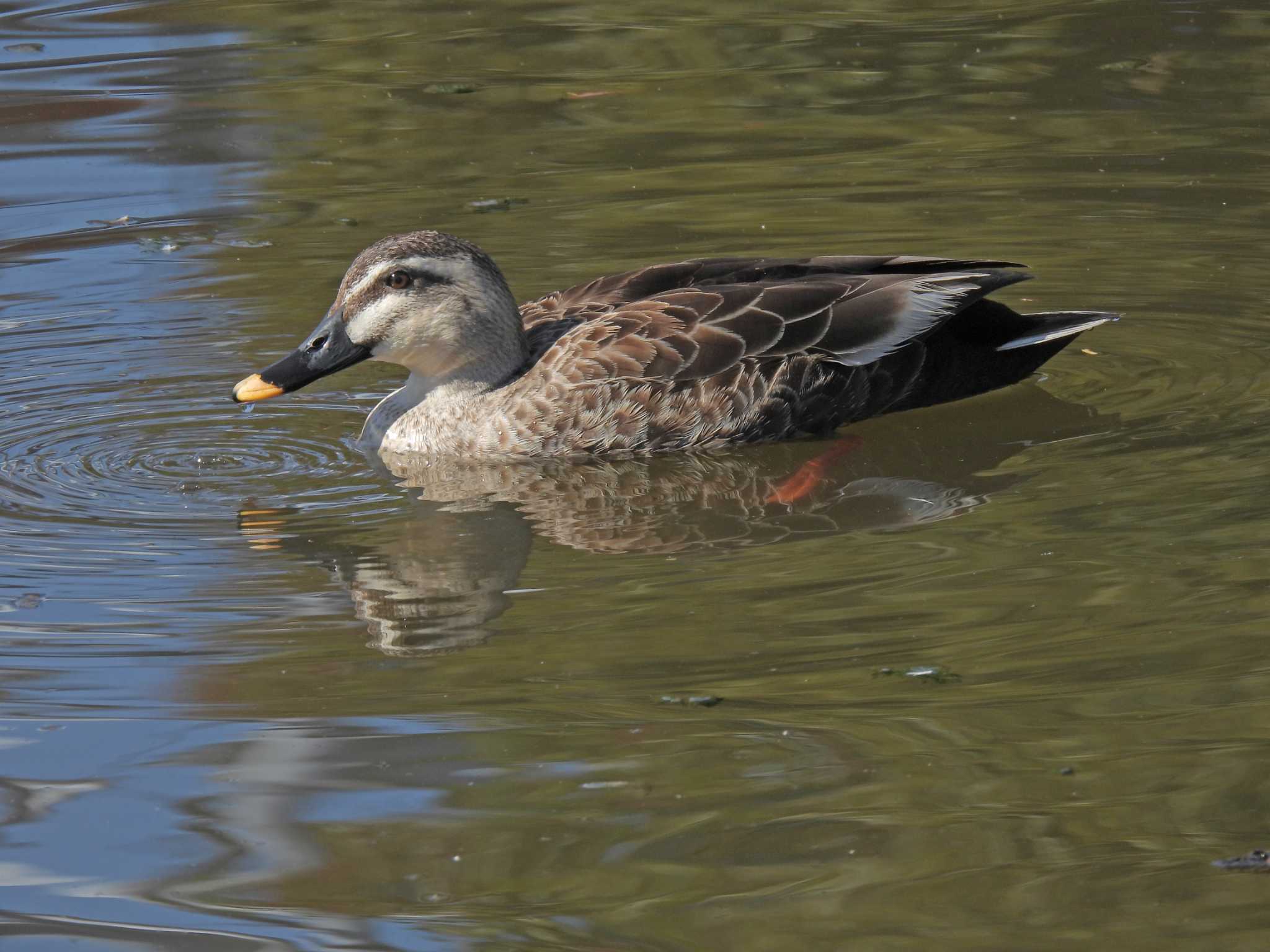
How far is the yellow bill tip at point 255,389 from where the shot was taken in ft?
27.0

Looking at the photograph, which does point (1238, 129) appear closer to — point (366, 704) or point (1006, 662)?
point (1006, 662)

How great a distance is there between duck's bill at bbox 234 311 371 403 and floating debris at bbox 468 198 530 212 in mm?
3181

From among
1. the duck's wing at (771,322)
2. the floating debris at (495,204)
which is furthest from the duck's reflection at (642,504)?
the floating debris at (495,204)

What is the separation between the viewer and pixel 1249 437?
780 centimetres

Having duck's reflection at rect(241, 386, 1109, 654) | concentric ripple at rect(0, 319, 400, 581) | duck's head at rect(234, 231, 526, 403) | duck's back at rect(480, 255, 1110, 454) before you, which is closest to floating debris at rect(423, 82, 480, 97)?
concentric ripple at rect(0, 319, 400, 581)

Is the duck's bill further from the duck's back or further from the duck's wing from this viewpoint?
the duck's wing

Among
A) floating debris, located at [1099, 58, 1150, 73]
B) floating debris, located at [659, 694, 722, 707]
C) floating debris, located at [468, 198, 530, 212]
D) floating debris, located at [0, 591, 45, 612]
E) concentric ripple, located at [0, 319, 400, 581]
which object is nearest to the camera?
floating debris, located at [659, 694, 722, 707]

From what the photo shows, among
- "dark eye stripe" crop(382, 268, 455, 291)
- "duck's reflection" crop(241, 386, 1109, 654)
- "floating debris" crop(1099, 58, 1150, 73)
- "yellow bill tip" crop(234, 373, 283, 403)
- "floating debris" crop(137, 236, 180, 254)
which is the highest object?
"floating debris" crop(1099, 58, 1150, 73)

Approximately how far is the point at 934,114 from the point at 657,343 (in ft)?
17.1

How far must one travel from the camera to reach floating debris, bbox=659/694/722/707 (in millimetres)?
5621

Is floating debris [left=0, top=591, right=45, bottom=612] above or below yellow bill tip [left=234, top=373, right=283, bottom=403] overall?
below

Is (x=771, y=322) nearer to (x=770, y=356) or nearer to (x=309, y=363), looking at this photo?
(x=770, y=356)

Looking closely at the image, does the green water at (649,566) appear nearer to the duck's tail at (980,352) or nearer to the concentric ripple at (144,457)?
the concentric ripple at (144,457)

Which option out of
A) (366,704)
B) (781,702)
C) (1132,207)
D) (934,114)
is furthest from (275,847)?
(934,114)
